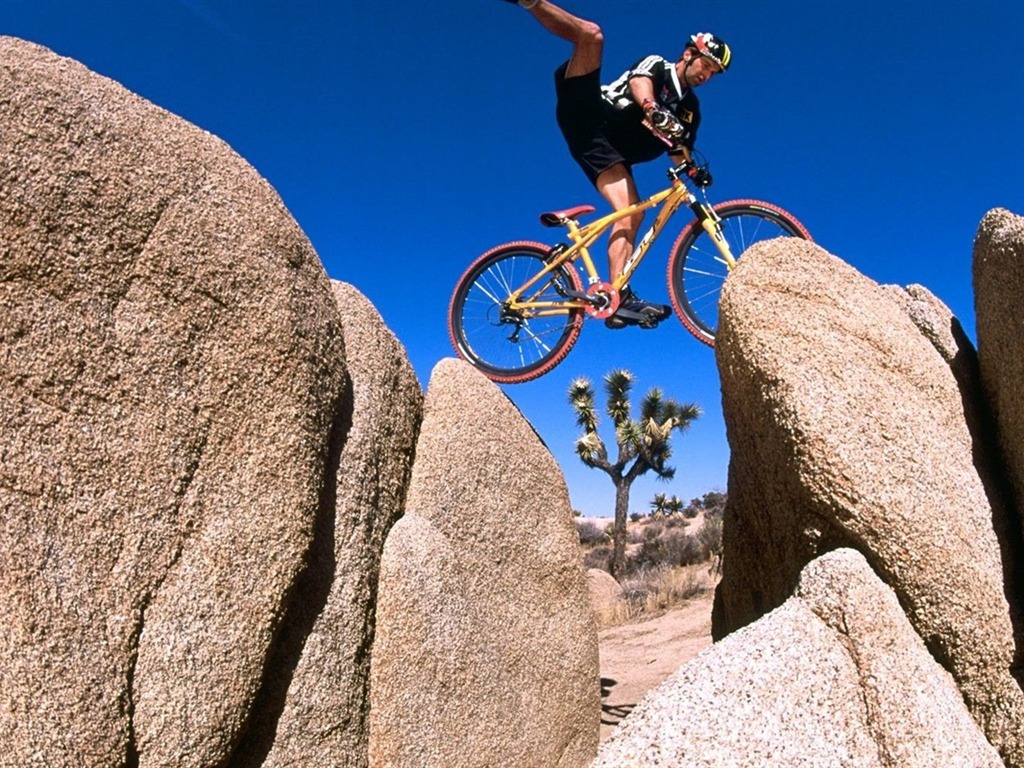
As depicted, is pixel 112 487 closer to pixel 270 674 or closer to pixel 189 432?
pixel 189 432

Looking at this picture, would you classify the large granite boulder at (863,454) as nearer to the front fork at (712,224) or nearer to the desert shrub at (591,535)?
the front fork at (712,224)

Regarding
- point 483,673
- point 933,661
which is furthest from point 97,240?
point 933,661

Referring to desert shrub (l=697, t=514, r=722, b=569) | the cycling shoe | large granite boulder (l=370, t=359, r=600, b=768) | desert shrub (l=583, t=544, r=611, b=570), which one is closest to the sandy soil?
large granite boulder (l=370, t=359, r=600, b=768)

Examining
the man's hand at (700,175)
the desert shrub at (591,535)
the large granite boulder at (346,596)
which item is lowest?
the large granite boulder at (346,596)

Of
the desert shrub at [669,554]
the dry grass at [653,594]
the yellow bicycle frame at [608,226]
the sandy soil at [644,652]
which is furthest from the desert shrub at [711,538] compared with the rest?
the yellow bicycle frame at [608,226]

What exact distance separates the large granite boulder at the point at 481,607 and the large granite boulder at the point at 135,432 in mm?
782

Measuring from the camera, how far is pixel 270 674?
3.36m

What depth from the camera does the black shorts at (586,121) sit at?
6.47 metres

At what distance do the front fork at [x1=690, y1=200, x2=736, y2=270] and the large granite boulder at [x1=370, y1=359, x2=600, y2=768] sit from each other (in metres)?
2.36

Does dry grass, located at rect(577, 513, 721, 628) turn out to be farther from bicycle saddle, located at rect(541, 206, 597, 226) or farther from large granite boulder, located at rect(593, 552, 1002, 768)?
large granite boulder, located at rect(593, 552, 1002, 768)

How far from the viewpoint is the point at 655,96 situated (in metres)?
6.54

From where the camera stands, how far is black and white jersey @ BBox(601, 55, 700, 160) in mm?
6480

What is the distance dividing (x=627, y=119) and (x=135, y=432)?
4876 mm

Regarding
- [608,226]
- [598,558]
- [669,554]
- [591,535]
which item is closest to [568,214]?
[608,226]
